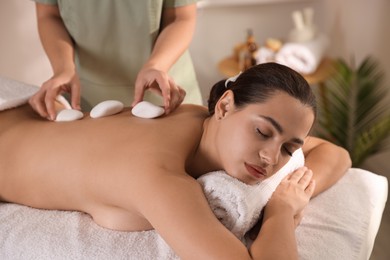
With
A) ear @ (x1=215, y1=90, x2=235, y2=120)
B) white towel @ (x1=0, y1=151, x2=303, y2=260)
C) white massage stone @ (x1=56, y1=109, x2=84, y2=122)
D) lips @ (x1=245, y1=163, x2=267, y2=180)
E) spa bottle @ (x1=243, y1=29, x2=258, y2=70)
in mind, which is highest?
ear @ (x1=215, y1=90, x2=235, y2=120)

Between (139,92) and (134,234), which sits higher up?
(139,92)

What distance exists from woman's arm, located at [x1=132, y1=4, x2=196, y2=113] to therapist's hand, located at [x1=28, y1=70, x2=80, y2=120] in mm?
174

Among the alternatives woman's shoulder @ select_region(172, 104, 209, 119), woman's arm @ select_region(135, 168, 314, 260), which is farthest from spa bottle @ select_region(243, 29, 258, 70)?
woman's arm @ select_region(135, 168, 314, 260)

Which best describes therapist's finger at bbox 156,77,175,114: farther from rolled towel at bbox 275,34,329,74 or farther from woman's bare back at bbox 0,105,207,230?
rolled towel at bbox 275,34,329,74

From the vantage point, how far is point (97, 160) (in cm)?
118

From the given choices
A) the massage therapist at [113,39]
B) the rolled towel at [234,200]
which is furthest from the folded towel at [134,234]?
the massage therapist at [113,39]

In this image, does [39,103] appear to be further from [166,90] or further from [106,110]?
[166,90]

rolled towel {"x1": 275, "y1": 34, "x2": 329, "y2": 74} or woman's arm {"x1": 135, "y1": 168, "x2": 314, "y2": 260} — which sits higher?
woman's arm {"x1": 135, "y1": 168, "x2": 314, "y2": 260}

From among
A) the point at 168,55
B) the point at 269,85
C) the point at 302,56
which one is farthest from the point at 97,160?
the point at 302,56

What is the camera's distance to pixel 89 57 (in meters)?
1.77

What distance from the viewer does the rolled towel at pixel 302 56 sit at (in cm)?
252

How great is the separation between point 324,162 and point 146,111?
0.47 m

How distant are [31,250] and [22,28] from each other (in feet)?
→ 4.52

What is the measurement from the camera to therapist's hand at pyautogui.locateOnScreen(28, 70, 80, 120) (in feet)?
4.61
